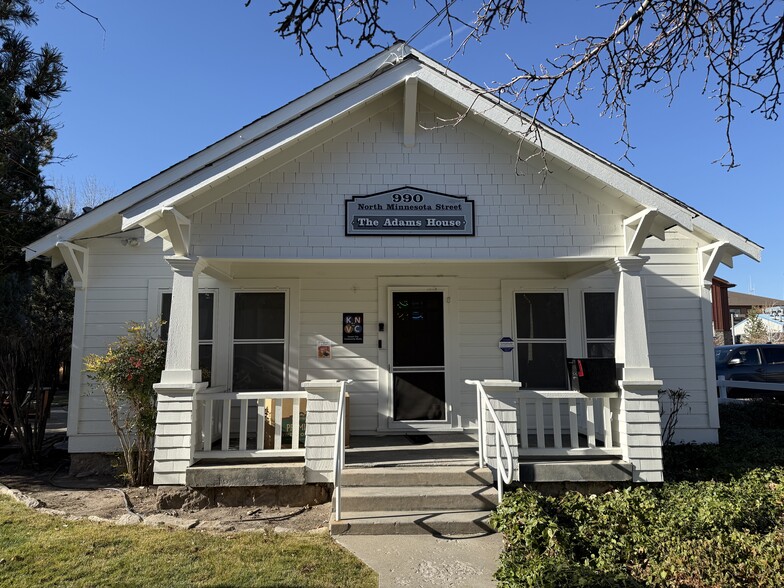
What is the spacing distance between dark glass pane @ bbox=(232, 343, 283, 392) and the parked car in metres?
11.8

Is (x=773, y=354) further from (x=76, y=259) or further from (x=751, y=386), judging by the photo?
(x=76, y=259)

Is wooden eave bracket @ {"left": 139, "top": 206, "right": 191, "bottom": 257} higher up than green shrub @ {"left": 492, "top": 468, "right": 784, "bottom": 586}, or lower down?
higher up

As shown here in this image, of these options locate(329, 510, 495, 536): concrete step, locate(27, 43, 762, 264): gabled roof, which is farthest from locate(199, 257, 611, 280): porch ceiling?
locate(329, 510, 495, 536): concrete step

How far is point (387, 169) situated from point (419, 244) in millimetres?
995

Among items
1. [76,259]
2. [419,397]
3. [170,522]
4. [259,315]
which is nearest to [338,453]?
[170,522]

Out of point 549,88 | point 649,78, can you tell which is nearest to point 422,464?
point 549,88

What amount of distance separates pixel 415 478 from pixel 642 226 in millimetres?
3728

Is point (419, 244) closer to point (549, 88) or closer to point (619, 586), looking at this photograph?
point (549, 88)

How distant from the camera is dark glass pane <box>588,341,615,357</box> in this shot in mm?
7508

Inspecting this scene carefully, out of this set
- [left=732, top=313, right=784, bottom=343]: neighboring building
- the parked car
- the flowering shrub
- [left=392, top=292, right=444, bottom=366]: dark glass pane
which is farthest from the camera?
[left=732, top=313, right=784, bottom=343]: neighboring building

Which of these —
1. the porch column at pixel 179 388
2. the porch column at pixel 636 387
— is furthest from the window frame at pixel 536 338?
the porch column at pixel 179 388

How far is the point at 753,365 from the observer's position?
13000 mm

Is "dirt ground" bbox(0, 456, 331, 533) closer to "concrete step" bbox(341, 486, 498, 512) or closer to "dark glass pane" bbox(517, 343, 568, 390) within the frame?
"concrete step" bbox(341, 486, 498, 512)

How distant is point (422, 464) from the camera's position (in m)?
5.55
